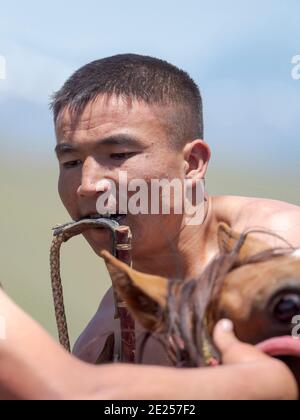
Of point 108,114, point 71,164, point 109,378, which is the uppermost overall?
point 108,114

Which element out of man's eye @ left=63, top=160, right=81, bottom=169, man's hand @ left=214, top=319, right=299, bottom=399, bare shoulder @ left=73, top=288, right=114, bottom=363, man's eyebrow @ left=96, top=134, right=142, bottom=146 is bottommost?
bare shoulder @ left=73, top=288, right=114, bottom=363

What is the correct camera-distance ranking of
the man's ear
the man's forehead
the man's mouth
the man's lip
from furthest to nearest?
the man's ear
the man's forehead
the man's mouth
the man's lip

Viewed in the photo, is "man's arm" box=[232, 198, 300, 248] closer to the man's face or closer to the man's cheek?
the man's face

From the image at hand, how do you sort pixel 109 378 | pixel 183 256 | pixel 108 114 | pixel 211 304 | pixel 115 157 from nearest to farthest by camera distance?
1. pixel 109 378
2. pixel 211 304
3. pixel 115 157
4. pixel 108 114
5. pixel 183 256

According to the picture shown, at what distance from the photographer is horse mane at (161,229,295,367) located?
4.68ft

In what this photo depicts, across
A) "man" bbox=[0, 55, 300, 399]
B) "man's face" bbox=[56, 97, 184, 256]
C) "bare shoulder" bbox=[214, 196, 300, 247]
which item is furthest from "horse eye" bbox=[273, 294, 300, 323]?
"man's face" bbox=[56, 97, 184, 256]

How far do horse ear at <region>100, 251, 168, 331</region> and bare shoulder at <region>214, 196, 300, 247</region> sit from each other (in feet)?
4.10

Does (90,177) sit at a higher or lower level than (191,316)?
higher

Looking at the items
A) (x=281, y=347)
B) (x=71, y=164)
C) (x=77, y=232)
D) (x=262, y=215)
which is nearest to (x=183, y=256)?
(x=262, y=215)

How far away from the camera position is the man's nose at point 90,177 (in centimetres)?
275

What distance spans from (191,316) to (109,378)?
245 mm

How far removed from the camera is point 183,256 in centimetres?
308

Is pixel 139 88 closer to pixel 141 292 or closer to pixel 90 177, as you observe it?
pixel 90 177

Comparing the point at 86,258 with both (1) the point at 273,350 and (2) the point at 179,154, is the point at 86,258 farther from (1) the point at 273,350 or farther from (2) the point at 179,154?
(1) the point at 273,350
